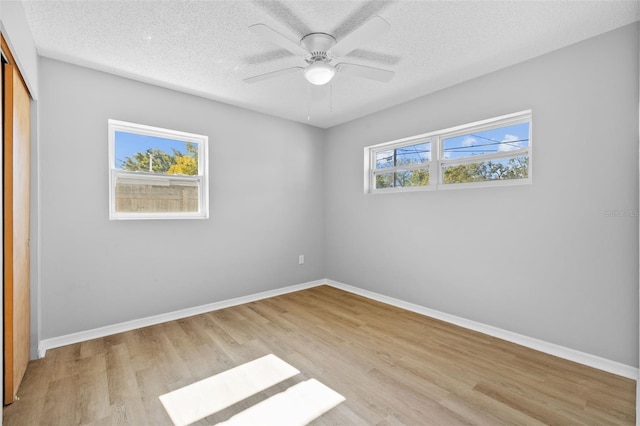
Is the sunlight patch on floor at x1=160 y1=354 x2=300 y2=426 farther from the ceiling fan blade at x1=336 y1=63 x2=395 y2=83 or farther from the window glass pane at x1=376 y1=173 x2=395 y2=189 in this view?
the window glass pane at x1=376 y1=173 x2=395 y2=189

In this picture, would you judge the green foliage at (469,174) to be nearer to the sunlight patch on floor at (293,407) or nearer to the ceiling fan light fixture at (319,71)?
the ceiling fan light fixture at (319,71)

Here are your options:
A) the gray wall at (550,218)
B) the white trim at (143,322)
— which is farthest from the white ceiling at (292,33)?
the white trim at (143,322)

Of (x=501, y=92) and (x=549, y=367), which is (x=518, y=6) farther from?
(x=549, y=367)

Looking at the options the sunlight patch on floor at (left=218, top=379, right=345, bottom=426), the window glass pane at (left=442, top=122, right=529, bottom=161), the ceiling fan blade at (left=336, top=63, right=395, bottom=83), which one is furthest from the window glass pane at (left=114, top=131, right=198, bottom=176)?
the window glass pane at (left=442, top=122, right=529, bottom=161)

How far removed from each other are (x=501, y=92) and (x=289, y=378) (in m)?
3.17

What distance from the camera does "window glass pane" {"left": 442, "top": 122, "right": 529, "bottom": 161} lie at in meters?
2.83

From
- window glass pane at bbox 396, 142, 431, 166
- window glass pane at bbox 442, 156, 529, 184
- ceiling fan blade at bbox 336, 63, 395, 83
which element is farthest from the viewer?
window glass pane at bbox 396, 142, 431, 166

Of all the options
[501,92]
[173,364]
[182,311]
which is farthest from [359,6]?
[182,311]

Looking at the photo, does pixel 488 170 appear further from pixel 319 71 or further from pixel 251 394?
pixel 251 394

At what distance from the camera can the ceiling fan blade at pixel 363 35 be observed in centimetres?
179

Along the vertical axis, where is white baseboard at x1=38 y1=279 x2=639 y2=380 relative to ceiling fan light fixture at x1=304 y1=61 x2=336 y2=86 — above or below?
below

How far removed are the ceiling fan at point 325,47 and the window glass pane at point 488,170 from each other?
1.42 meters

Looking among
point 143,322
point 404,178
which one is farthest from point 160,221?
point 404,178

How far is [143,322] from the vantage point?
10.1 feet
